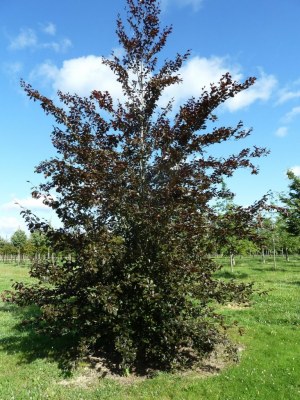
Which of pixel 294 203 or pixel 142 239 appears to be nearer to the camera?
pixel 142 239

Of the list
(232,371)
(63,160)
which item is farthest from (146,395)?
(63,160)

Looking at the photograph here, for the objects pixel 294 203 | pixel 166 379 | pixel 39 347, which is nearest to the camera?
pixel 166 379

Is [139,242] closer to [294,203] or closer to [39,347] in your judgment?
[39,347]

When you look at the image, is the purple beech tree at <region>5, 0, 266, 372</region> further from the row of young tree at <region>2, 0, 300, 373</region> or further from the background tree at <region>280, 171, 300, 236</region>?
the background tree at <region>280, 171, 300, 236</region>

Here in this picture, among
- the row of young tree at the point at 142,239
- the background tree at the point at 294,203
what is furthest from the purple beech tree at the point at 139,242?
the background tree at the point at 294,203

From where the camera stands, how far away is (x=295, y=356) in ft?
34.5

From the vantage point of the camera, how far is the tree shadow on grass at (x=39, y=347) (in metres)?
9.73

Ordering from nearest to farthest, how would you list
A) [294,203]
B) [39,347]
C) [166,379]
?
[166,379] → [39,347] → [294,203]

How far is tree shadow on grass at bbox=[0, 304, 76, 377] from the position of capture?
973 cm

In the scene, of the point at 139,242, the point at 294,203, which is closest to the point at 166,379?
the point at 139,242

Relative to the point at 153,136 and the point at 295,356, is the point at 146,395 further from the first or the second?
the point at 153,136

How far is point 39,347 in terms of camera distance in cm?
1130

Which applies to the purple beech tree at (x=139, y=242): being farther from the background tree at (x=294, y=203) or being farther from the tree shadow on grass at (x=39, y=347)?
the background tree at (x=294, y=203)

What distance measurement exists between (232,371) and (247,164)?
18.1ft
